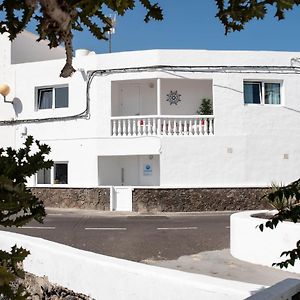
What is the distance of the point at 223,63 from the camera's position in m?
19.6

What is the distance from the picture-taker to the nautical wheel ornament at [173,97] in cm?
2084

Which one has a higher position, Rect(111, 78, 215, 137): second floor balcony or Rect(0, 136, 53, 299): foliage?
Rect(111, 78, 215, 137): second floor balcony

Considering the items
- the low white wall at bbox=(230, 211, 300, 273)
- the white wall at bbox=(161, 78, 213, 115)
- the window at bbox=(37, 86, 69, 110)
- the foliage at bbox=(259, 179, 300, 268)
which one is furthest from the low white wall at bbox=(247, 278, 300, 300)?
the window at bbox=(37, 86, 69, 110)

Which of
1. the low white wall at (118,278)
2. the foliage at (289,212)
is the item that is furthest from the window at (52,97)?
the foliage at (289,212)

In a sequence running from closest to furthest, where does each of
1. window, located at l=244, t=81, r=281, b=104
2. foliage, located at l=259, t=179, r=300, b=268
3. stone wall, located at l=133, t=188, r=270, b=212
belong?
foliage, located at l=259, t=179, r=300, b=268 → stone wall, located at l=133, t=188, r=270, b=212 → window, located at l=244, t=81, r=281, b=104

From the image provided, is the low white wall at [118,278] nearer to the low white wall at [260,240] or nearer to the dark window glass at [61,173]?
the low white wall at [260,240]

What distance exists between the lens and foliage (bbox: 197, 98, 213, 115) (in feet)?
67.9

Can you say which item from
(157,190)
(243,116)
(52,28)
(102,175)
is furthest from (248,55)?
(52,28)

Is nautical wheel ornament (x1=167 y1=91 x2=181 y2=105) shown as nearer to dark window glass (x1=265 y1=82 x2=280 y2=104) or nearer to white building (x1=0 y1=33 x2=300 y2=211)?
white building (x1=0 y1=33 x2=300 y2=211)

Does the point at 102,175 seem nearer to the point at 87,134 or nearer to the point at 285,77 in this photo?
the point at 87,134

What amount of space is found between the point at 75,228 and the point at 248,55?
11.1 m

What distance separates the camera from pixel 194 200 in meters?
18.4

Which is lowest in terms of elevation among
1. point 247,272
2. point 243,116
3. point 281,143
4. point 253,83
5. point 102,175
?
point 247,272

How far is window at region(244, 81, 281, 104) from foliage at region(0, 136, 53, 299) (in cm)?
1788
